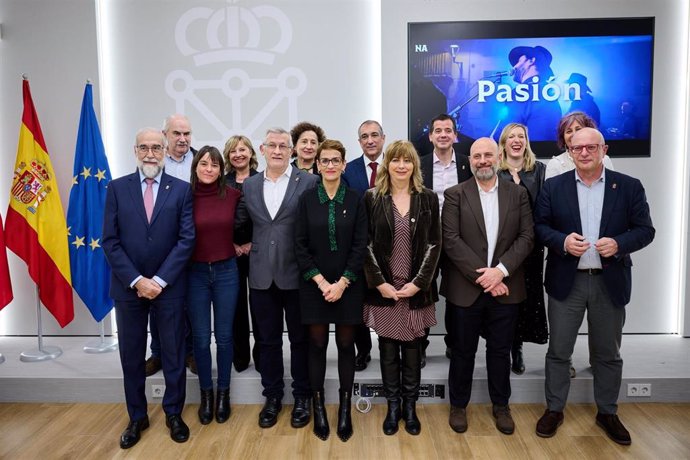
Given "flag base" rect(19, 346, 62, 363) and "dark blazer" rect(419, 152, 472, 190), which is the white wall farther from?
"dark blazer" rect(419, 152, 472, 190)

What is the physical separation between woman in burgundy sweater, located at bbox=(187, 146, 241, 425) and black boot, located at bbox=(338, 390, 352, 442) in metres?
0.76

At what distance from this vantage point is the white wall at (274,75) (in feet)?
15.0

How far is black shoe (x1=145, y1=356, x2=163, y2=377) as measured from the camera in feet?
12.1

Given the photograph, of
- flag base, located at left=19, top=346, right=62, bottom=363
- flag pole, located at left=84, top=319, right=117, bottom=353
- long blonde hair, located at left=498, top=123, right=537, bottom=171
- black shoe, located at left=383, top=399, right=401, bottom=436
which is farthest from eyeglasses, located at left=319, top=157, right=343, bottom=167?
flag base, located at left=19, top=346, right=62, bottom=363

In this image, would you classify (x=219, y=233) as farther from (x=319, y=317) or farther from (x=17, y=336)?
(x=17, y=336)

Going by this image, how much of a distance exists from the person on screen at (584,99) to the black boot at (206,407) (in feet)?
12.3

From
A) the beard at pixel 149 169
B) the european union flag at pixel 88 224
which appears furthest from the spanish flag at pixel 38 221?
the beard at pixel 149 169

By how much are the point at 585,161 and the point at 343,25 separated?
2578mm

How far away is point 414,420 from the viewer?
3238 millimetres

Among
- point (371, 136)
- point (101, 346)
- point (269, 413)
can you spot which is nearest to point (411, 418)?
point (269, 413)

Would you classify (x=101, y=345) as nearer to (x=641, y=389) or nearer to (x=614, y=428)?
(x=614, y=428)

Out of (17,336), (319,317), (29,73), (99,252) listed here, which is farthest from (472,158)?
(17,336)

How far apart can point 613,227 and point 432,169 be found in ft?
3.96

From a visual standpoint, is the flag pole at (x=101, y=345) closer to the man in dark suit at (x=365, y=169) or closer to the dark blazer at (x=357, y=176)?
the man in dark suit at (x=365, y=169)
